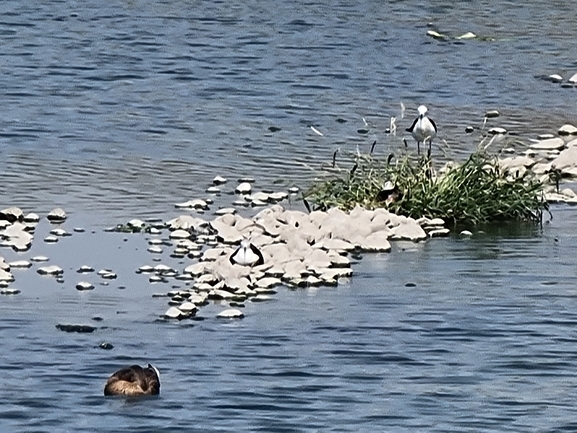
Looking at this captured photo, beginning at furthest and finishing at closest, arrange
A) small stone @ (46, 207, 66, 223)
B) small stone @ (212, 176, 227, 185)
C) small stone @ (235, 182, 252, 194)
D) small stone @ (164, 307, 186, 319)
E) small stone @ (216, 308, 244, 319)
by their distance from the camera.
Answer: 1. small stone @ (212, 176, 227, 185)
2. small stone @ (235, 182, 252, 194)
3. small stone @ (46, 207, 66, 223)
4. small stone @ (216, 308, 244, 319)
5. small stone @ (164, 307, 186, 319)

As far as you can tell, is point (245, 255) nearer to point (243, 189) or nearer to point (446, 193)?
point (446, 193)

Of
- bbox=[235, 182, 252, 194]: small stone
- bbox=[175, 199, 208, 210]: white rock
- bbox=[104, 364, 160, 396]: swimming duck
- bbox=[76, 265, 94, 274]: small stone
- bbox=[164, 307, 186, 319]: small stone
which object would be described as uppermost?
bbox=[104, 364, 160, 396]: swimming duck

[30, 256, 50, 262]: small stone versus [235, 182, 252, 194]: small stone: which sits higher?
[30, 256, 50, 262]: small stone

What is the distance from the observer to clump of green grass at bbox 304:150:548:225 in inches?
673

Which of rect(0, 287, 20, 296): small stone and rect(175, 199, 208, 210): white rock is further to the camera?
rect(175, 199, 208, 210): white rock

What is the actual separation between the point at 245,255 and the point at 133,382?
3.22 meters

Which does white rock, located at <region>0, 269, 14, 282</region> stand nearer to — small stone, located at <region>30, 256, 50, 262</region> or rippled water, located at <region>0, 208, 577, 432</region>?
rippled water, located at <region>0, 208, 577, 432</region>

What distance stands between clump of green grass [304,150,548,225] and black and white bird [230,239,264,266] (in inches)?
92.1

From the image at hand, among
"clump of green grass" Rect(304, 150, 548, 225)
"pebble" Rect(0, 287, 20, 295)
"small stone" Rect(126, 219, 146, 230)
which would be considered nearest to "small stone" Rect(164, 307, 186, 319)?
"pebble" Rect(0, 287, 20, 295)

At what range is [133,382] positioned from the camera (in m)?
11.7

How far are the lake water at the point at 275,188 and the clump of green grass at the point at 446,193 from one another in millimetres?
297

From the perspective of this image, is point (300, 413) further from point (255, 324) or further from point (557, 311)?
point (557, 311)

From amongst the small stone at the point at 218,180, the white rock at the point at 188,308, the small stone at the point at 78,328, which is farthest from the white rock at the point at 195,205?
the small stone at the point at 78,328

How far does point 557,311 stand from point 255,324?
2218mm
